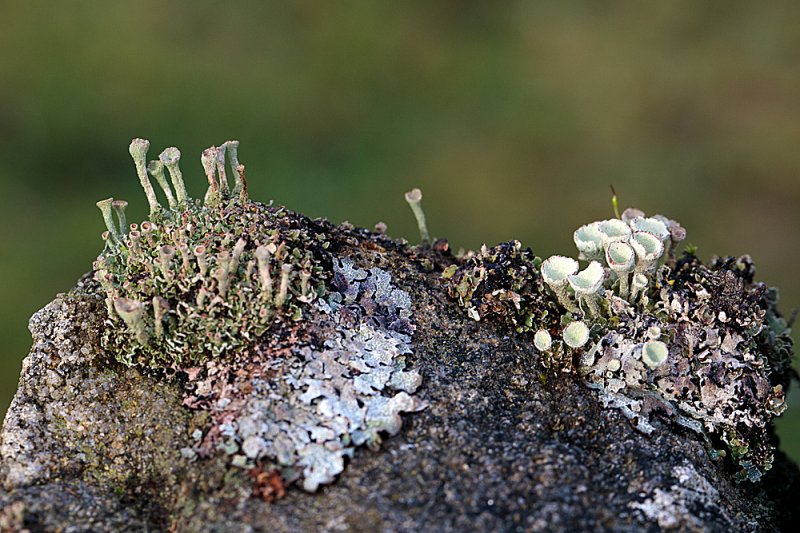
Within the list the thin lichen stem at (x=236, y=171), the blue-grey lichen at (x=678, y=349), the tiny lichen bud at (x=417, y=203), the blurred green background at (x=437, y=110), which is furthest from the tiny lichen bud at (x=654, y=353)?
the blurred green background at (x=437, y=110)

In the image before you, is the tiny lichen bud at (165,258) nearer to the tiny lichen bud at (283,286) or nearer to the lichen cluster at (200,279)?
the lichen cluster at (200,279)

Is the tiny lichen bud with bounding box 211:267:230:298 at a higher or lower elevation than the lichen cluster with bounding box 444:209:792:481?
higher

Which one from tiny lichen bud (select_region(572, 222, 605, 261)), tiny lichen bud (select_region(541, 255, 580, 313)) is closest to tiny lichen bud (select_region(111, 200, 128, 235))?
tiny lichen bud (select_region(541, 255, 580, 313))

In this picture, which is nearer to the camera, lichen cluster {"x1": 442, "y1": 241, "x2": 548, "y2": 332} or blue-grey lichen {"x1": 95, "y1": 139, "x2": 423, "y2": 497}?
blue-grey lichen {"x1": 95, "y1": 139, "x2": 423, "y2": 497}

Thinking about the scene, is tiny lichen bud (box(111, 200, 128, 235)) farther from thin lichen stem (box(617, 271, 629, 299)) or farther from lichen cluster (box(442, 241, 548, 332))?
thin lichen stem (box(617, 271, 629, 299))

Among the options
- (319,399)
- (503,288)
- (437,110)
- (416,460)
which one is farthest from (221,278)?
(437,110)
